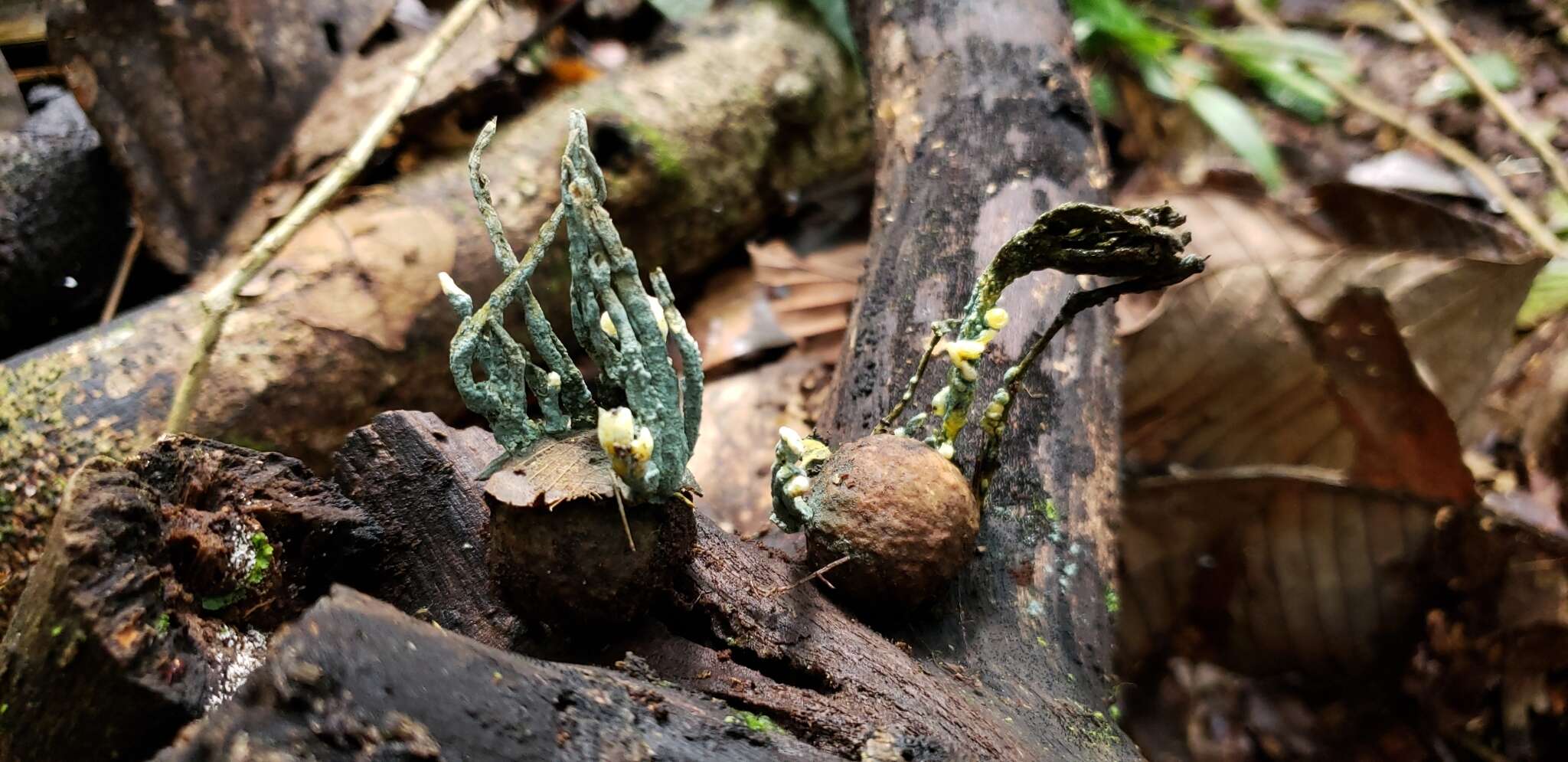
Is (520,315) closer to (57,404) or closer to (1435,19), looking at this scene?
(57,404)

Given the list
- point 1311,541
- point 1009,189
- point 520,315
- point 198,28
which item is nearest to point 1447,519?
point 1311,541

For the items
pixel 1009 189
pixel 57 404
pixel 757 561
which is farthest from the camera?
pixel 57 404

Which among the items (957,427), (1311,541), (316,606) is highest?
(316,606)

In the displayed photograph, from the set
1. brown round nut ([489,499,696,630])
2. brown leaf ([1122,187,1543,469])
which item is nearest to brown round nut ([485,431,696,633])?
brown round nut ([489,499,696,630])

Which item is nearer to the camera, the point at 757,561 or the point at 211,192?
the point at 757,561

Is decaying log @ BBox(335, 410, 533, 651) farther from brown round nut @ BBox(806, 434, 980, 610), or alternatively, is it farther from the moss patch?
brown round nut @ BBox(806, 434, 980, 610)

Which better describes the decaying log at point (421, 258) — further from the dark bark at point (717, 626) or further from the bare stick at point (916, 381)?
the bare stick at point (916, 381)

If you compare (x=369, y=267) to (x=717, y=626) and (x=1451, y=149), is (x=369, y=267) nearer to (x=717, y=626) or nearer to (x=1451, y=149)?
(x=717, y=626)
